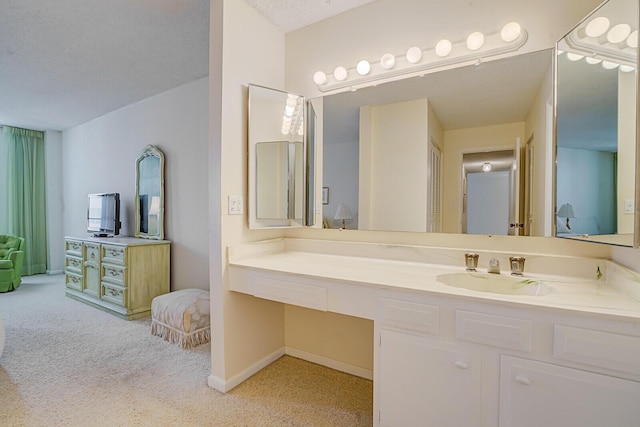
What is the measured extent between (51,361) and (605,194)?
11.6 ft

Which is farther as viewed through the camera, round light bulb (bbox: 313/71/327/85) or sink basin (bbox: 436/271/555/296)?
round light bulb (bbox: 313/71/327/85)

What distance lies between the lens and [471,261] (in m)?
1.62

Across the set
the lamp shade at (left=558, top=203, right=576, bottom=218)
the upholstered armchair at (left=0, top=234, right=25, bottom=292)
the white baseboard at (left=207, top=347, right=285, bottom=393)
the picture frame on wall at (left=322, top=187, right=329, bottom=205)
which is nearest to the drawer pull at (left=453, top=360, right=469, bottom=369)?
the lamp shade at (left=558, top=203, right=576, bottom=218)

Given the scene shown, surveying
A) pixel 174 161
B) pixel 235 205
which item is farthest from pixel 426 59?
pixel 174 161

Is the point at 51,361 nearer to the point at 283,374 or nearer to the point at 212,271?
the point at 212,271

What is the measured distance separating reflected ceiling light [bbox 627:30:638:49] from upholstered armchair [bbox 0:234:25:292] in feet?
20.6

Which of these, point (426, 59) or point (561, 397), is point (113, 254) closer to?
point (426, 59)

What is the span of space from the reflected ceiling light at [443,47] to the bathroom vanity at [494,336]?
1.12 m

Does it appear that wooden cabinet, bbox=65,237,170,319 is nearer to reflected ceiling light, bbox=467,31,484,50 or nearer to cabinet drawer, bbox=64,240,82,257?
cabinet drawer, bbox=64,240,82,257

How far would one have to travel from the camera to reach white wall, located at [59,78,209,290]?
3336 millimetres

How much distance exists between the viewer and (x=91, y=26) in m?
2.33

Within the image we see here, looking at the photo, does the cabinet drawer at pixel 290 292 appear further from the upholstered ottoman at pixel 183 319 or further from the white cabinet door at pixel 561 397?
the upholstered ottoman at pixel 183 319

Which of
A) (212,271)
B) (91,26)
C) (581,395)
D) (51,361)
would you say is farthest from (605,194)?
(51,361)

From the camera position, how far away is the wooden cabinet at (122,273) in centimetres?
319
